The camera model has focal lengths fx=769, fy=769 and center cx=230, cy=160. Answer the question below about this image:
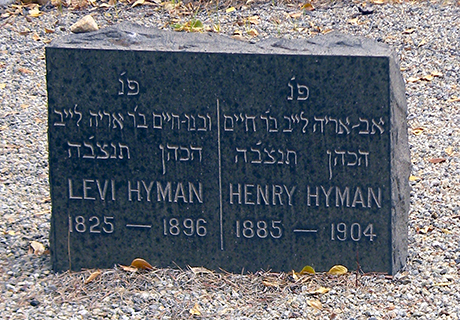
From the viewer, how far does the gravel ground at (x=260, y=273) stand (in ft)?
11.0

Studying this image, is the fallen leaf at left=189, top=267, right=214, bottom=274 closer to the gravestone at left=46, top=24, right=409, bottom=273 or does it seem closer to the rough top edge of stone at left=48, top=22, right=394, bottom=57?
the gravestone at left=46, top=24, right=409, bottom=273

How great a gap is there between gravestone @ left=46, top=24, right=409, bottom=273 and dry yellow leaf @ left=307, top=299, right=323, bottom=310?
0.25 metres

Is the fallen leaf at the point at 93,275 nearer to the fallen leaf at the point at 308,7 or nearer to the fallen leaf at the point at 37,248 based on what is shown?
the fallen leaf at the point at 37,248

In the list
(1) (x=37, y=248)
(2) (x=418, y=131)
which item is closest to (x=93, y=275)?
(1) (x=37, y=248)

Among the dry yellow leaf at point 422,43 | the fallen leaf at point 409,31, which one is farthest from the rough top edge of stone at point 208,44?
the fallen leaf at point 409,31

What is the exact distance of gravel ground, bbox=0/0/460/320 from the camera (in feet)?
11.0

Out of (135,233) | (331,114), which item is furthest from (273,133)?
(135,233)

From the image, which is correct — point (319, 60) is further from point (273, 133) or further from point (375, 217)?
point (375, 217)

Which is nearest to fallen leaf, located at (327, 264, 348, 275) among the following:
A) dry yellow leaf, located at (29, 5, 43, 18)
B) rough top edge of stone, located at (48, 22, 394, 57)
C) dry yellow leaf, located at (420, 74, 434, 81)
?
rough top edge of stone, located at (48, 22, 394, 57)

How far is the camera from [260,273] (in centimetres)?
359

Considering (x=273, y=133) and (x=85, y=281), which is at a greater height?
(x=273, y=133)

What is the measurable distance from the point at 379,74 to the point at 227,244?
1.04 metres

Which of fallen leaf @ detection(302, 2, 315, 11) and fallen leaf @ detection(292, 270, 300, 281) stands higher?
fallen leaf @ detection(302, 2, 315, 11)

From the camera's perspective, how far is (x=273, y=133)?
11.3ft
